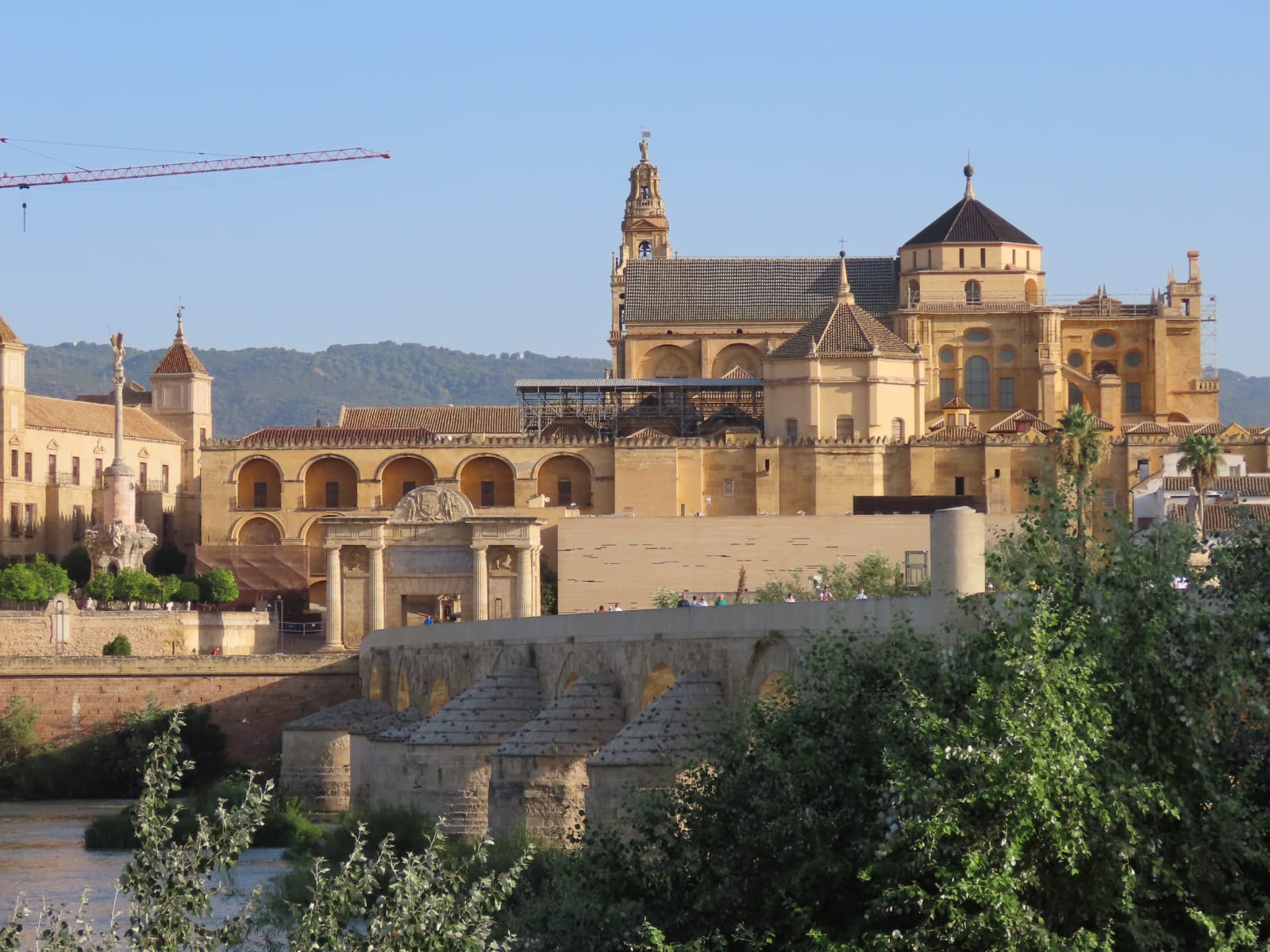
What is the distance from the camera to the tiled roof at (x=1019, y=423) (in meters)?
83.8

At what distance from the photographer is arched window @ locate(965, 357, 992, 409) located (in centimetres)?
9019

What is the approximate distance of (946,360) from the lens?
9056 centimetres

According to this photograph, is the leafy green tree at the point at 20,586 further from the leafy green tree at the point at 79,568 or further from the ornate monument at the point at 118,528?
the leafy green tree at the point at 79,568

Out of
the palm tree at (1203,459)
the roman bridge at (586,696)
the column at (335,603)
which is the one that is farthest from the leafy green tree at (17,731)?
the palm tree at (1203,459)

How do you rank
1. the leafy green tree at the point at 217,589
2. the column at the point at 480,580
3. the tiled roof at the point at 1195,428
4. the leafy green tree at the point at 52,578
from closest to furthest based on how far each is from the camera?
1. the column at the point at 480,580
2. the leafy green tree at the point at 52,578
3. the leafy green tree at the point at 217,589
4. the tiled roof at the point at 1195,428

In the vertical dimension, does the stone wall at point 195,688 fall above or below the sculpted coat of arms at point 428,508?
below

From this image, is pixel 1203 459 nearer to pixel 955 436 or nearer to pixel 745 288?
pixel 955 436

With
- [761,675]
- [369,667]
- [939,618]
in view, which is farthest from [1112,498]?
[939,618]

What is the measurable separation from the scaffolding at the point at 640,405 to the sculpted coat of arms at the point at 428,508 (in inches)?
906

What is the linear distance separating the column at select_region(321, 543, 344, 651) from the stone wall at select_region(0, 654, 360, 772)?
43.2 inches

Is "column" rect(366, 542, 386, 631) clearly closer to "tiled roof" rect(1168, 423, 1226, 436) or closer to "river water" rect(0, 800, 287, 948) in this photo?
"river water" rect(0, 800, 287, 948)

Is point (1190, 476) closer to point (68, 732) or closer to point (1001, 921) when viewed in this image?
point (68, 732)

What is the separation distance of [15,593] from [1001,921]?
60.7 meters

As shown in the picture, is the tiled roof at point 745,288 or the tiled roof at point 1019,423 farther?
the tiled roof at point 745,288
